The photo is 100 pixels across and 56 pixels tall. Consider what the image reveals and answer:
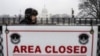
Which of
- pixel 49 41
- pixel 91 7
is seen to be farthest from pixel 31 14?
pixel 91 7

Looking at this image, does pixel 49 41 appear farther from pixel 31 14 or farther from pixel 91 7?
pixel 91 7

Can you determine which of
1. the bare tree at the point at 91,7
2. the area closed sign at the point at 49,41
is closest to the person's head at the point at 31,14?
the area closed sign at the point at 49,41

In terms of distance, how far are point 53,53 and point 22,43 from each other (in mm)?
414

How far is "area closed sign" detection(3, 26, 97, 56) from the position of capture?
3.61 m

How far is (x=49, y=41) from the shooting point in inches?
143

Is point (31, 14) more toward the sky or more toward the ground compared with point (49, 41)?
more toward the sky

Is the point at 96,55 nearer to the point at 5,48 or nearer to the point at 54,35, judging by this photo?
the point at 54,35

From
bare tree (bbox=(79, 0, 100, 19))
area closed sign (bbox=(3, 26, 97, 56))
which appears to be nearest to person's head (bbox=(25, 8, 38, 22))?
area closed sign (bbox=(3, 26, 97, 56))

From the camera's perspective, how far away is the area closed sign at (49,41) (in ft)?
11.8

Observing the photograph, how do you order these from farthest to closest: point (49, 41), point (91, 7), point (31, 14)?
1. point (91, 7)
2. point (31, 14)
3. point (49, 41)

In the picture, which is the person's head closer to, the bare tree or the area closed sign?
the area closed sign

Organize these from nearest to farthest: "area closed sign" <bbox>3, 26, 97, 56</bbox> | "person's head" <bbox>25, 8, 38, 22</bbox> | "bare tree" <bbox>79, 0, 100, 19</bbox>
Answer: "area closed sign" <bbox>3, 26, 97, 56</bbox> < "person's head" <bbox>25, 8, 38, 22</bbox> < "bare tree" <bbox>79, 0, 100, 19</bbox>

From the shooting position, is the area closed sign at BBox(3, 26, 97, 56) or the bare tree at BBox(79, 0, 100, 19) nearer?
the area closed sign at BBox(3, 26, 97, 56)

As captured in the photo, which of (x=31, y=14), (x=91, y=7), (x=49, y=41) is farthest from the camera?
(x=91, y=7)
